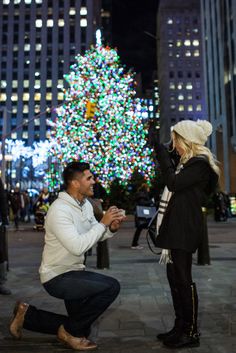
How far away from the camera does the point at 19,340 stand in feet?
13.0

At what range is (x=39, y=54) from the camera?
114m

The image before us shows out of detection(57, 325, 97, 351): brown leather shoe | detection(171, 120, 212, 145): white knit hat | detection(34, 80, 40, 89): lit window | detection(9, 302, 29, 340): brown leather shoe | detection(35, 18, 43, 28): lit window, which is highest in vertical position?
detection(35, 18, 43, 28): lit window

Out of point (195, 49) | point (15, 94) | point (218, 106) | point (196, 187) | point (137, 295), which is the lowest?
point (137, 295)

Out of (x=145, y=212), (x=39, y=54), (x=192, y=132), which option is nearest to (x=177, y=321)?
(x=192, y=132)

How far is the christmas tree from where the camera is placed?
96.6ft

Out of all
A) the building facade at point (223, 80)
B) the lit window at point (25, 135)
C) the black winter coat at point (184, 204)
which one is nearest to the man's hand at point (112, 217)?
the black winter coat at point (184, 204)

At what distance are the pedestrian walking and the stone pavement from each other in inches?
9.9

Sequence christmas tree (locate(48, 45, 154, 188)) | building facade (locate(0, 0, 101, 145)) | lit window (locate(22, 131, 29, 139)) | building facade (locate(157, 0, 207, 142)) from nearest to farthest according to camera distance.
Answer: christmas tree (locate(48, 45, 154, 188)), lit window (locate(22, 131, 29, 139)), building facade (locate(0, 0, 101, 145)), building facade (locate(157, 0, 207, 142))

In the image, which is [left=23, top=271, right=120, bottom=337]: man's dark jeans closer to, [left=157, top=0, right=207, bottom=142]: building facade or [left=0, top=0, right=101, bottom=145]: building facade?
[left=0, top=0, right=101, bottom=145]: building facade

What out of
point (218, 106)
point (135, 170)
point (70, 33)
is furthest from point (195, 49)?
point (135, 170)

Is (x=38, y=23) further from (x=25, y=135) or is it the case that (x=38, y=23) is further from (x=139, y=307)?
(x=139, y=307)

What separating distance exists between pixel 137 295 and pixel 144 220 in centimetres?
558

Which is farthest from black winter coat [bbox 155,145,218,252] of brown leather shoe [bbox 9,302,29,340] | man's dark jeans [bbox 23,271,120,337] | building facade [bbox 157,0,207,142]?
building facade [bbox 157,0,207,142]

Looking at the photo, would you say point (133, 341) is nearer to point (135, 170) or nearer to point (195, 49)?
point (135, 170)
